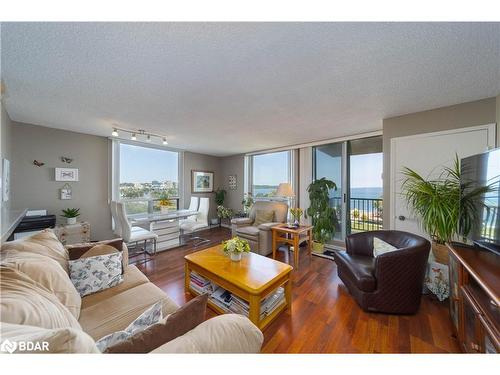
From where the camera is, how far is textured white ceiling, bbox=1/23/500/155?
1127mm

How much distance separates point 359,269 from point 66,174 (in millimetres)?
4898

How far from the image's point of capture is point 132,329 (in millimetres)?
825

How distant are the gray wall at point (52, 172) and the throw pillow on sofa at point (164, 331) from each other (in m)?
3.95

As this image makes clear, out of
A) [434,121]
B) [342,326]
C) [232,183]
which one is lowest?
[342,326]

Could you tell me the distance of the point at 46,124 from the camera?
293cm

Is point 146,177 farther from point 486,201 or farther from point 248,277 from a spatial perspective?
point 486,201

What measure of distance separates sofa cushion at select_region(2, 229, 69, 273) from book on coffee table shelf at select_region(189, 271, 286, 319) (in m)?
1.18

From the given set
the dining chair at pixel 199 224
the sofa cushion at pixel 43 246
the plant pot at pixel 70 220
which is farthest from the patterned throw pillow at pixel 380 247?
the plant pot at pixel 70 220

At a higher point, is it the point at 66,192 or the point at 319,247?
the point at 66,192

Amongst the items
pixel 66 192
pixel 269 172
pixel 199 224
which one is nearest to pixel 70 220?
pixel 66 192

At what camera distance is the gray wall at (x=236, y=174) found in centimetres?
546
